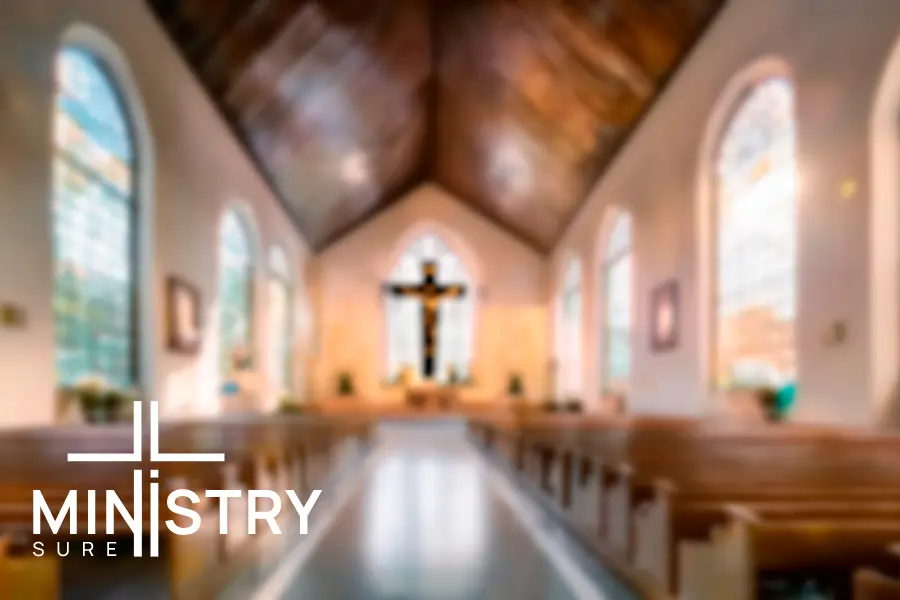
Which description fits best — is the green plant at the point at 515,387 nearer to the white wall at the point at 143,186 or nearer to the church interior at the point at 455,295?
the church interior at the point at 455,295

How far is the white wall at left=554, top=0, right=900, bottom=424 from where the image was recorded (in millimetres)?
4559

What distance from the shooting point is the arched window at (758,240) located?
6.09 meters

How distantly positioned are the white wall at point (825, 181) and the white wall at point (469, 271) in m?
7.49

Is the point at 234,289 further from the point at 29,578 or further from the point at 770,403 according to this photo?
the point at 29,578

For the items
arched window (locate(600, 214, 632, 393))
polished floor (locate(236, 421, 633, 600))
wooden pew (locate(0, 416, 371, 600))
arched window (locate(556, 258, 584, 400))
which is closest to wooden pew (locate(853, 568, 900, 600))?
polished floor (locate(236, 421, 633, 600))

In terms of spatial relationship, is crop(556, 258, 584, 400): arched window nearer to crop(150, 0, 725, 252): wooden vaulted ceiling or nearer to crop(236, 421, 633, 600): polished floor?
crop(150, 0, 725, 252): wooden vaulted ceiling

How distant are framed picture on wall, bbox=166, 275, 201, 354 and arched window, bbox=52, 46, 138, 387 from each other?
47 centimetres

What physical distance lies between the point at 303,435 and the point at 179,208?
384 centimetres

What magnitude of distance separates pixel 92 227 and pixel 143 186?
93 centimetres

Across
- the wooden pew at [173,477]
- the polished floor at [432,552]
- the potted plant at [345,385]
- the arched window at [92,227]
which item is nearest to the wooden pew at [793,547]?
the polished floor at [432,552]

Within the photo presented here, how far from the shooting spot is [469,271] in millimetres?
15516

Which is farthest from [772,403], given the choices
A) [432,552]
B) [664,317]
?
[432,552]

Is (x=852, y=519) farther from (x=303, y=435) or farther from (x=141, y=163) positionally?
(x=141, y=163)

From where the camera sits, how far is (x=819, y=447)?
9.59 feet
